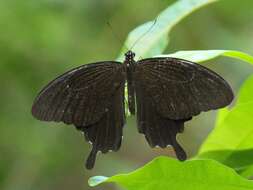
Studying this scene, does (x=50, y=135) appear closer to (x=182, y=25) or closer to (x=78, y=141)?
(x=78, y=141)

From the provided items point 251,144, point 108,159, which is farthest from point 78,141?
point 251,144

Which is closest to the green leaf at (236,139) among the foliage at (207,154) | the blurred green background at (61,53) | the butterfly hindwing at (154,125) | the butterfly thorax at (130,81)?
the foliage at (207,154)

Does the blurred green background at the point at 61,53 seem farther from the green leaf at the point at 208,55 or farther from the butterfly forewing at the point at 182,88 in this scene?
the green leaf at the point at 208,55

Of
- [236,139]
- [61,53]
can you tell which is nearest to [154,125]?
[236,139]

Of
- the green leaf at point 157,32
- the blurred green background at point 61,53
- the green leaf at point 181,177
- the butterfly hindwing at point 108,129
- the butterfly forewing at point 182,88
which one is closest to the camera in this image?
the green leaf at point 181,177

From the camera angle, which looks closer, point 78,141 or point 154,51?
point 154,51

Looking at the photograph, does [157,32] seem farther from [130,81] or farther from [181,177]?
[181,177]

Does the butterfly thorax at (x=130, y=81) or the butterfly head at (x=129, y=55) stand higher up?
the butterfly head at (x=129, y=55)
